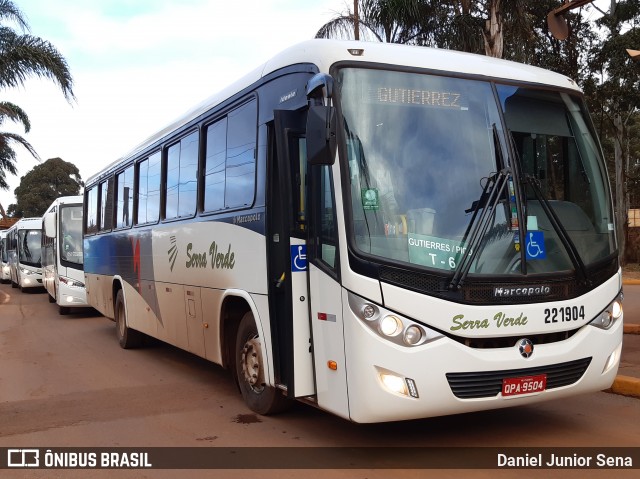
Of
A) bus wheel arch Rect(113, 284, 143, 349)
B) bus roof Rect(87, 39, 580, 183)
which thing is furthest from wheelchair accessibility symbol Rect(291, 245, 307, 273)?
bus wheel arch Rect(113, 284, 143, 349)

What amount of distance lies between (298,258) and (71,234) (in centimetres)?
1378

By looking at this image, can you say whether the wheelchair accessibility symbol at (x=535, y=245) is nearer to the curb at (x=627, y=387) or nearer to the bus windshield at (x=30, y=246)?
the curb at (x=627, y=387)

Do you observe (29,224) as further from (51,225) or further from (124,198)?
(124,198)

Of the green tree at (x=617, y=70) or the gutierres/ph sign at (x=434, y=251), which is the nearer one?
the gutierres/ph sign at (x=434, y=251)

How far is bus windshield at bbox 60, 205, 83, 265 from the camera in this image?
17.8 m

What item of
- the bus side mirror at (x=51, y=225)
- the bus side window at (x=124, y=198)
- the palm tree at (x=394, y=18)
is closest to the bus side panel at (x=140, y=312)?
the bus side window at (x=124, y=198)

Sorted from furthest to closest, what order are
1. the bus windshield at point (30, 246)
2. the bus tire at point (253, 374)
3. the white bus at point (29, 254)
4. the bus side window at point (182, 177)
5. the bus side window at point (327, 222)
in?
1. the bus windshield at point (30, 246)
2. the white bus at point (29, 254)
3. the bus side window at point (182, 177)
4. the bus tire at point (253, 374)
5. the bus side window at point (327, 222)

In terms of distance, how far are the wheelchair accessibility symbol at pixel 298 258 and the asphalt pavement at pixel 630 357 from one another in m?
3.79

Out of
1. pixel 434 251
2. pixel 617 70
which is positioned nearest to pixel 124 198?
pixel 434 251

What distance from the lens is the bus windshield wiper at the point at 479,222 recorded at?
197 inches

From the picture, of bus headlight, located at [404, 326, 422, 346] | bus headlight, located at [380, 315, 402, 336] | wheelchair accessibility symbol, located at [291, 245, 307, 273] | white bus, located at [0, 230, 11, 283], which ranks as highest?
wheelchair accessibility symbol, located at [291, 245, 307, 273]

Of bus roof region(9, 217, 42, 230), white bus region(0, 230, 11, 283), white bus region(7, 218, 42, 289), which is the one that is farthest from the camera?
white bus region(0, 230, 11, 283)

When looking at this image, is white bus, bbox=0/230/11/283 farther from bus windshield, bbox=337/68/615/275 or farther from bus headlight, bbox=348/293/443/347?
bus headlight, bbox=348/293/443/347

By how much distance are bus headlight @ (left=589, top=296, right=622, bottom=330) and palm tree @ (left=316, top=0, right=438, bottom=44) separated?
13222mm
